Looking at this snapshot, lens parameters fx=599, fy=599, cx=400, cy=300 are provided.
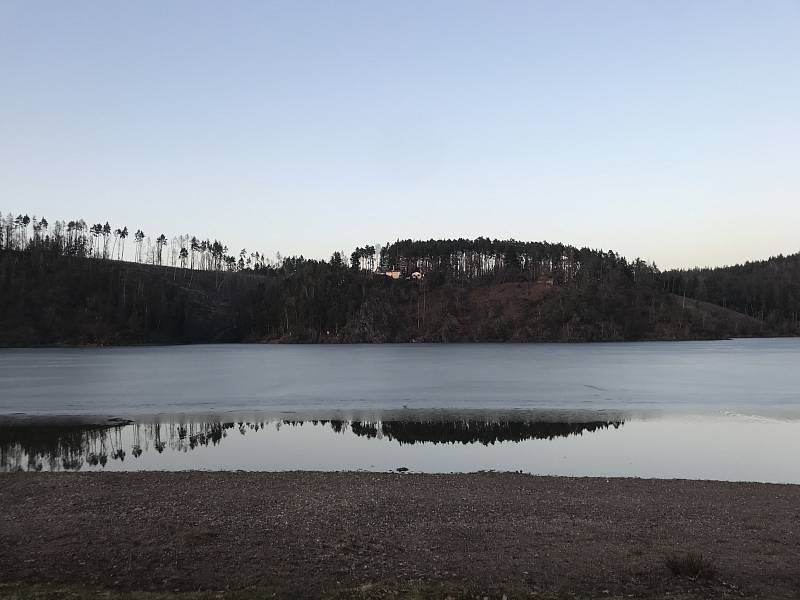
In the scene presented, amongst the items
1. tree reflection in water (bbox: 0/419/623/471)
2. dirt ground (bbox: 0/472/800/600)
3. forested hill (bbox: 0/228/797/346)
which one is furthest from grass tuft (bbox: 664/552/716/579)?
forested hill (bbox: 0/228/797/346)

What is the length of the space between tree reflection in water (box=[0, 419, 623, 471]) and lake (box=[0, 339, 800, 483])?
0.10m

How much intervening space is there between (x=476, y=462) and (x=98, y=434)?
18.4 m

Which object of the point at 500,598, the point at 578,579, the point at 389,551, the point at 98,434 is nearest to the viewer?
the point at 500,598

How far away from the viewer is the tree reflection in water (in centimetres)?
2356

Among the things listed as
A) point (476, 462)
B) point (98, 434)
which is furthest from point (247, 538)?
point (98, 434)

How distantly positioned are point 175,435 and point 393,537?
770 inches

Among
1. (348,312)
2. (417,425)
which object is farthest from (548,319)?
(417,425)

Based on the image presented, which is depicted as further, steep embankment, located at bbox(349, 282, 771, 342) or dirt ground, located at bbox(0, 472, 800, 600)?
steep embankment, located at bbox(349, 282, 771, 342)

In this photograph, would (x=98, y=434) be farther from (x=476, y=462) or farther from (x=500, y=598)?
(x=500, y=598)

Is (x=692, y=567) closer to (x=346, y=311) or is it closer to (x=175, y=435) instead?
(x=175, y=435)

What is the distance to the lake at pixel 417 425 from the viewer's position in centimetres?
2248

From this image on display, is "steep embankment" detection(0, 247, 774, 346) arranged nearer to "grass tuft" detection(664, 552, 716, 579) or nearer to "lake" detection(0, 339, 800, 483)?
"lake" detection(0, 339, 800, 483)

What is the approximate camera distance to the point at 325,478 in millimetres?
18500

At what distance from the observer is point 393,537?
12.2 metres
